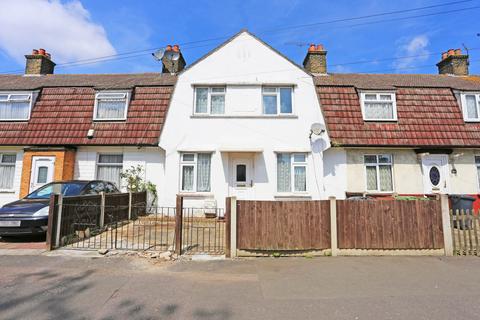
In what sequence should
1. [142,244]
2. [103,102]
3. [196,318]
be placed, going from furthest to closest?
1. [103,102]
2. [142,244]
3. [196,318]

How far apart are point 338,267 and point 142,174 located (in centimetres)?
954

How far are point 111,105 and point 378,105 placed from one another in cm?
1283

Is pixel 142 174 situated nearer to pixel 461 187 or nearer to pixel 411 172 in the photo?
pixel 411 172

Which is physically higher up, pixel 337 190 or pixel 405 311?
pixel 337 190

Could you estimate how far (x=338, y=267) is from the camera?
5.41m

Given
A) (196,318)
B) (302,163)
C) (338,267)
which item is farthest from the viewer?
(302,163)

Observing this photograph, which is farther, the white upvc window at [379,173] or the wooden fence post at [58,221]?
the white upvc window at [379,173]

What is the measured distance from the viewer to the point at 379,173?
11.9m

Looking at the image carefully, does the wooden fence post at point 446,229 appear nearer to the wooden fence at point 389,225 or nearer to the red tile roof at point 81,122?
the wooden fence at point 389,225

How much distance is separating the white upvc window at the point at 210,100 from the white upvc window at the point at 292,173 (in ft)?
11.8

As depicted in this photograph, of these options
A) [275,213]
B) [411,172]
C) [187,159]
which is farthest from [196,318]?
[411,172]

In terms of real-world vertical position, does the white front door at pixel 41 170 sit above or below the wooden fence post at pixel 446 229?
above

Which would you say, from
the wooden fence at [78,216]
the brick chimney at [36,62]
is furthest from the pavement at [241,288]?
the brick chimney at [36,62]

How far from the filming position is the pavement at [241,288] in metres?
3.65
